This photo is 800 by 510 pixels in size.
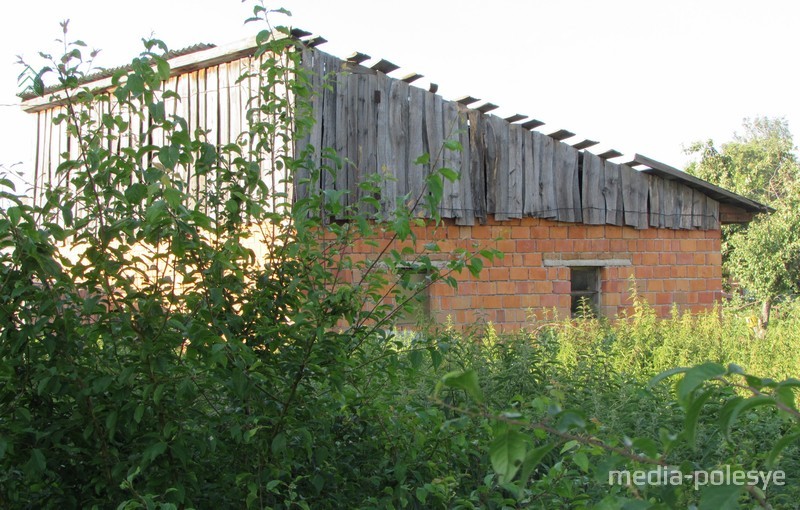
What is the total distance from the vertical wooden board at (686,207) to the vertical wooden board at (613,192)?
4.23 feet

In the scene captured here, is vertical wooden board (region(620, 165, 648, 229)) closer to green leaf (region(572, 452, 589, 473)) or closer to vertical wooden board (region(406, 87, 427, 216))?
vertical wooden board (region(406, 87, 427, 216))

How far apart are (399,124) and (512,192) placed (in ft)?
6.90

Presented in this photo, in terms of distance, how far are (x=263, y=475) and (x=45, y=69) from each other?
1612mm

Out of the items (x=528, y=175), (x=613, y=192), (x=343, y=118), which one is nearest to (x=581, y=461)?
(x=343, y=118)

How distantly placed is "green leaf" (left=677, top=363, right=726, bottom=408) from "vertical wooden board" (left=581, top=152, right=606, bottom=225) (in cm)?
1202

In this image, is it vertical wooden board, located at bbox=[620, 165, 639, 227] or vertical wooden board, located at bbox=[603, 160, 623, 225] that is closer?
vertical wooden board, located at bbox=[603, 160, 623, 225]

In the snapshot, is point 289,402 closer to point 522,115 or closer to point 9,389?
point 9,389

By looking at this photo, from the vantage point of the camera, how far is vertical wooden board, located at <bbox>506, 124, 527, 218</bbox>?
→ 1233cm

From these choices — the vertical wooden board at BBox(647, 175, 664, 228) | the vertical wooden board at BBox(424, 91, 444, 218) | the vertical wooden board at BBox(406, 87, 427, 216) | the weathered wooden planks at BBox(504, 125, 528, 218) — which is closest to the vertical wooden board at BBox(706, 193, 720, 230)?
the vertical wooden board at BBox(647, 175, 664, 228)

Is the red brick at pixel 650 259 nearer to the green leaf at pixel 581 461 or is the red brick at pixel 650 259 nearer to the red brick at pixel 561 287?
the red brick at pixel 561 287

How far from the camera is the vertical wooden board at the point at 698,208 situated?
13.9m

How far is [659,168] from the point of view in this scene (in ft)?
43.0

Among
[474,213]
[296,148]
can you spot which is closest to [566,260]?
[474,213]

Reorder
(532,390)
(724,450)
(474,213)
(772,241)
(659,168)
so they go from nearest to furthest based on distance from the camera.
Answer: (724,450)
(532,390)
(474,213)
(659,168)
(772,241)
